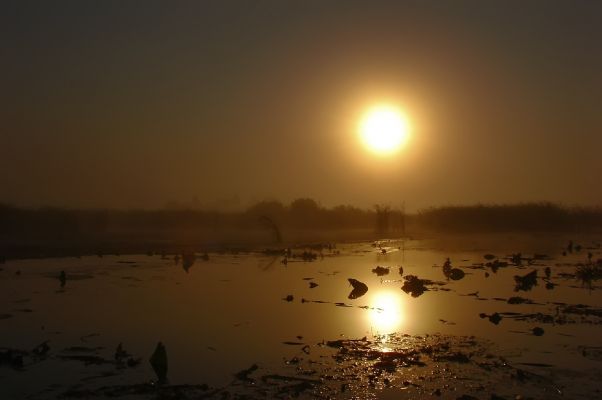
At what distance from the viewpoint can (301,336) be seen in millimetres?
15156

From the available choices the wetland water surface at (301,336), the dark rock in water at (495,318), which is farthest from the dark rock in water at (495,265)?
the dark rock in water at (495,318)

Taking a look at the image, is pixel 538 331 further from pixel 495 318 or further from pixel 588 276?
pixel 588 276

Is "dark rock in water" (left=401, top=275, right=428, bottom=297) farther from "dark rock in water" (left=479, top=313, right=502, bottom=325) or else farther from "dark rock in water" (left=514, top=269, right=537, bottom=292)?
"dark rock in water" (left=479, top=313, right=502, bottom=325)

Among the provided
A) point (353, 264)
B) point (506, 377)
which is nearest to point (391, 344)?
point (506, 377)

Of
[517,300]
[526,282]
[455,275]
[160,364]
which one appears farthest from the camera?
[455,275]

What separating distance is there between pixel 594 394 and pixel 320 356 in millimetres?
5235

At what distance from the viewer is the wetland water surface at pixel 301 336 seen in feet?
35.3

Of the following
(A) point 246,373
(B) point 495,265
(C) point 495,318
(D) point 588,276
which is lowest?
(A) point 246,373

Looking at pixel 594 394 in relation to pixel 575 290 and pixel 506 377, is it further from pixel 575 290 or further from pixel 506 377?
pixel 575 290

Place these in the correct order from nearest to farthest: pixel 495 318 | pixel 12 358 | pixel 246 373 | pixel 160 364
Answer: pixel 160 364 → pixel 246 373 → pixel 12 358 → pixel 495 318

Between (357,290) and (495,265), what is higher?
(495,265)

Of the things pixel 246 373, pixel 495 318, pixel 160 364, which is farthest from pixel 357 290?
pixel 160 364

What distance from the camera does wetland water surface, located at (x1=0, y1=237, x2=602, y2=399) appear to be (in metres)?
10.8

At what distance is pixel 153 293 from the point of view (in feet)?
77.9
